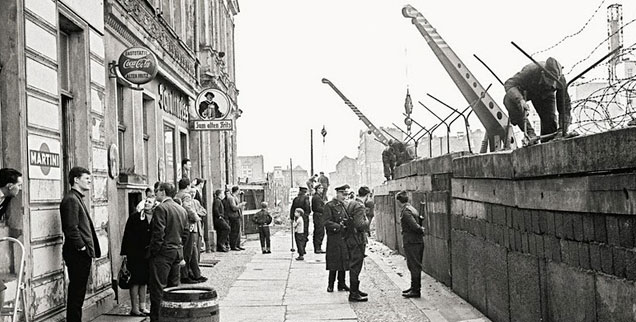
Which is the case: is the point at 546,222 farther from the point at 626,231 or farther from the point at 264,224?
the point at 264,224

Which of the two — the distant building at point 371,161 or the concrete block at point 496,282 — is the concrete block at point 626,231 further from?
the distant building at point 371,161

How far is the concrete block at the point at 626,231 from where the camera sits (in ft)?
18.2

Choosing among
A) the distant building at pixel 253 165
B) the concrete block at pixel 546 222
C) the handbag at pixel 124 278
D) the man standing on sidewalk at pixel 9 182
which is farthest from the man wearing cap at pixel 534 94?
the distant building at pixel 253 165

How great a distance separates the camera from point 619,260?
5.79 meters

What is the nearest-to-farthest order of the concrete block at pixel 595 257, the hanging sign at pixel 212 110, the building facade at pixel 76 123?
1. the concrete block at pixel 595 257
2. the building facade at pixel 76 123
3. the hanging sign at pixel 212 110

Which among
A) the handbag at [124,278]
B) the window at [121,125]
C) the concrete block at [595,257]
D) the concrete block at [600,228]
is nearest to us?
the concrete block at [600,228]

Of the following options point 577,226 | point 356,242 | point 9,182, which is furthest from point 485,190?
point 9,182

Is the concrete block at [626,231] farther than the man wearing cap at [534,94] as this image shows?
No

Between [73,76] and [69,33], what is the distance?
0.57 m

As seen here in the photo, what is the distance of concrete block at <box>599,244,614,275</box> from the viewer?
5938 millimetres

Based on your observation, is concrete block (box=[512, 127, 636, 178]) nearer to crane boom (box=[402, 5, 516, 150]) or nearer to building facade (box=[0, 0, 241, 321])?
building facade (box=[0, 0, 241, 321])

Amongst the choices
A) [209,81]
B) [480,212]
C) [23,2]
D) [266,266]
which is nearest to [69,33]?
[23,2]

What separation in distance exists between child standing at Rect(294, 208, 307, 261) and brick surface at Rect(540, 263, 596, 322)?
12084mm

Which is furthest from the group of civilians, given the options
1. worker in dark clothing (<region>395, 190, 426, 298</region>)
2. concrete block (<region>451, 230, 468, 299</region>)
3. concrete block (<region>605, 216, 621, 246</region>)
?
concrete block (<region>605, 216, 621, 246</region>)
